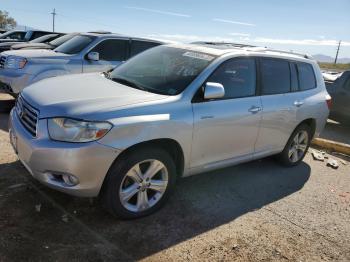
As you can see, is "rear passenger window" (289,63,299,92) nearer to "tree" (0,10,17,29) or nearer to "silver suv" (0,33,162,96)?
"silver suv" (0,33,162,96)

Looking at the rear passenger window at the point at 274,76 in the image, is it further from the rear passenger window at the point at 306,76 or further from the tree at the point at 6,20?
the tree at the point at 6,20

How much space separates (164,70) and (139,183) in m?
1.42

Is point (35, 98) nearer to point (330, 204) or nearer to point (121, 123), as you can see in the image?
point (121, 123)

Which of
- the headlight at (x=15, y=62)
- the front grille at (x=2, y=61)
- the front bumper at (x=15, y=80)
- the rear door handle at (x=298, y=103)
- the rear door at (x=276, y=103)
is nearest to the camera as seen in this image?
the rear door at (x=276, y=103)

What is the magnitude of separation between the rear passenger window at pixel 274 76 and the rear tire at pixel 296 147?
2.51 feet

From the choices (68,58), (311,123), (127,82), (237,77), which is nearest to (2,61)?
(68,58)

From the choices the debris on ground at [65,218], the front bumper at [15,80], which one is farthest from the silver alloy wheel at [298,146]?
the front bumper at [15,80]

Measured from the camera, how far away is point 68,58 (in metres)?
7.93

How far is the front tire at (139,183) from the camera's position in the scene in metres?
3.54

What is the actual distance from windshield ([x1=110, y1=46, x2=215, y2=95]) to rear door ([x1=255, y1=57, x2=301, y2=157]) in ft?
3.26

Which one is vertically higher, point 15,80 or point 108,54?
point 108,54

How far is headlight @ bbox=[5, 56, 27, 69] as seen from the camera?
752 cm

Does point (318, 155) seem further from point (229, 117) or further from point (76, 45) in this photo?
point (76, 45)

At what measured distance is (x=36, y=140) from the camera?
11.3 feet
